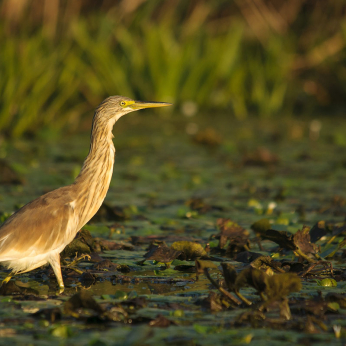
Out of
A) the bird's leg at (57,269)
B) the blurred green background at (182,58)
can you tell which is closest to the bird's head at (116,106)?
the bird's leg at (57,269)

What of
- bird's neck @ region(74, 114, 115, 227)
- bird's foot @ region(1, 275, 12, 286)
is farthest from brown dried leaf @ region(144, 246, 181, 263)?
bird's foot @ region(1, 275, 12, 286)

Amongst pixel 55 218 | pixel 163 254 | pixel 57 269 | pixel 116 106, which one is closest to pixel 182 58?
pixel 116 106

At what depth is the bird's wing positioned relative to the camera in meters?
4.39

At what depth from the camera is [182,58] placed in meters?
13.0

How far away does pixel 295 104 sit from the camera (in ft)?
48.2

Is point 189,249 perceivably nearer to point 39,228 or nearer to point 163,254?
point 163,254

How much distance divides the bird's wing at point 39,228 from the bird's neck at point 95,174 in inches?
4.7

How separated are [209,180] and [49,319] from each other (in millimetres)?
4697

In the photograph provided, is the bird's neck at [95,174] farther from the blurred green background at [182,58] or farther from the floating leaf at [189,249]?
the blurred green background at [182,58]

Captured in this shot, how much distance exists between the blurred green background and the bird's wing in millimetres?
6281

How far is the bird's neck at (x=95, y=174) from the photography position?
15.6ft

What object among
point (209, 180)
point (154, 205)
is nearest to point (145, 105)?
point (154, 205)

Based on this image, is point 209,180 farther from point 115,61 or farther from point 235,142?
point 115,61

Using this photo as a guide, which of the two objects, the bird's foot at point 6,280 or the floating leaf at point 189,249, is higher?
the bird's foot at point 6,280
